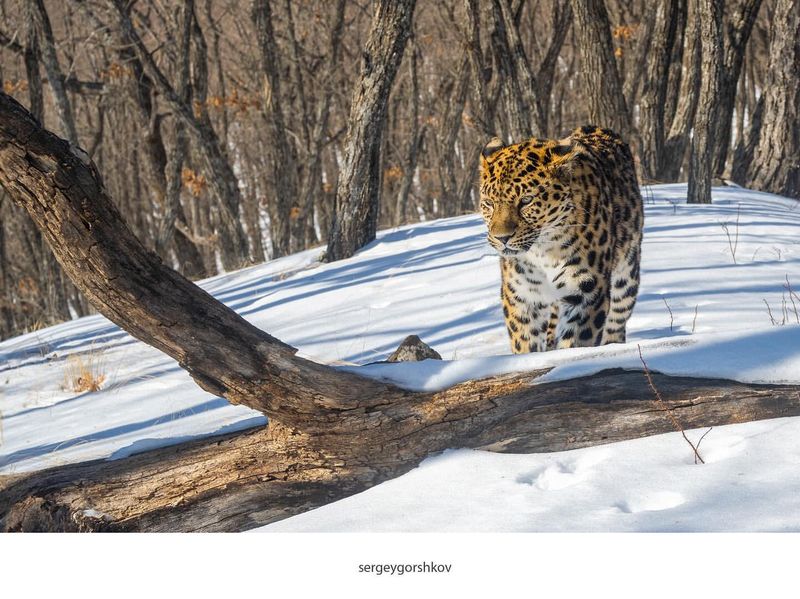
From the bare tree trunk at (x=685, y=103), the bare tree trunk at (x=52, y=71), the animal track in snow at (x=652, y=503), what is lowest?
the animal track in snow at (x=652, y=503)

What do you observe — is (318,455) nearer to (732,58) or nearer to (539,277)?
(539,277)

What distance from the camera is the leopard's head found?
5066 millimetres

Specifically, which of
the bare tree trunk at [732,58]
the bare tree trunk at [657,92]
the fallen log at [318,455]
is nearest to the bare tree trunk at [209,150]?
the bare tree trunk at [657,92]

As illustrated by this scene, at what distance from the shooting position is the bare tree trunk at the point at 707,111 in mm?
10812

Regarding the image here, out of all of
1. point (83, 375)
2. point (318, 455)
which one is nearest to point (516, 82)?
point (83, 375)

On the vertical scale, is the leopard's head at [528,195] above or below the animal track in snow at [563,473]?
above

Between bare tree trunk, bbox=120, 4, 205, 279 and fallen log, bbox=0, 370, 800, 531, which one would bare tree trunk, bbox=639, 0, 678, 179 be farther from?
fallen log, bbox=0, 370, 800, 531

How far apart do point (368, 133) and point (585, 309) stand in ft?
19.2

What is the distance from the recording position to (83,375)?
295 inches

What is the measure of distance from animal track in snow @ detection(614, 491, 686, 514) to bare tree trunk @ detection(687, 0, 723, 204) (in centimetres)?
835

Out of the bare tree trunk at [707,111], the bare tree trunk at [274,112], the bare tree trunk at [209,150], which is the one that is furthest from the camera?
the bare tree trunk at [274,112]

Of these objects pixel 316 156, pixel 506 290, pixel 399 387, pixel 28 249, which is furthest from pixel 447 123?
pixel 399 387

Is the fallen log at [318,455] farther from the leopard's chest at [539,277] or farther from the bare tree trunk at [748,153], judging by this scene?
the bare tree trunk at [748,153]
